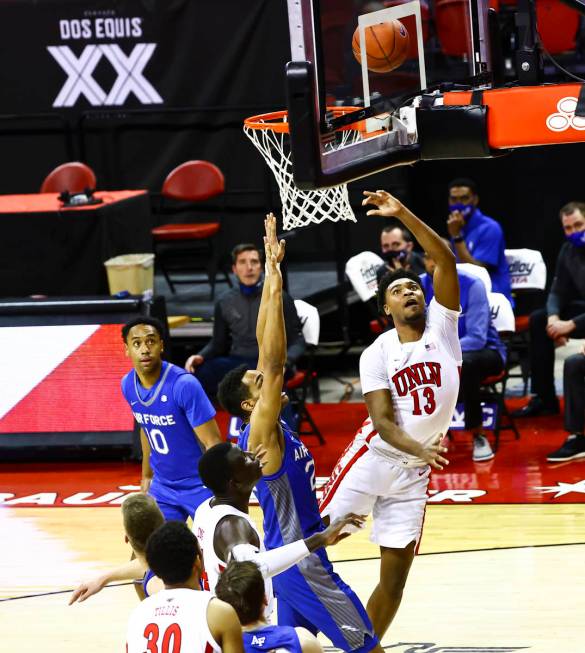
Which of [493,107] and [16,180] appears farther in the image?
[16,180]

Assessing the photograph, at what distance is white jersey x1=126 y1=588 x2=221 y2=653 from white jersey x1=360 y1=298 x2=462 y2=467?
196 cm

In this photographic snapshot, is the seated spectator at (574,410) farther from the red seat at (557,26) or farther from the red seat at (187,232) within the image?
the red seat at (187,232)

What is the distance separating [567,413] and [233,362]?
8.40 feet

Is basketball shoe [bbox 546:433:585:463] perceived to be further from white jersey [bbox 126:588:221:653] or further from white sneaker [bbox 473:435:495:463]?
white jersey [bbox 126:588:221:653]

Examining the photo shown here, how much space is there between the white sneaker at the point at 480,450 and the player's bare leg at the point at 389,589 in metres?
3.57

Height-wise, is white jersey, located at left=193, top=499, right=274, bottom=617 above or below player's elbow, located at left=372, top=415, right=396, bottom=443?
below

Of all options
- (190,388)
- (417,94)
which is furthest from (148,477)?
(417,94)

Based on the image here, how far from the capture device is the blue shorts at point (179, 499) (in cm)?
694

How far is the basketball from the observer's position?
605 cm

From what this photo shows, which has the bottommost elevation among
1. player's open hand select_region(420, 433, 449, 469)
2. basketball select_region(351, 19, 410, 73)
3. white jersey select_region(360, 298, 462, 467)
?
player's open hand select_region(420, 433, 449, 469)

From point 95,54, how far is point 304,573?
9126 millimetres

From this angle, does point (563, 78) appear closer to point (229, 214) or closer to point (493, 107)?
point (229, 214)

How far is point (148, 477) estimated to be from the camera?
23.8ft

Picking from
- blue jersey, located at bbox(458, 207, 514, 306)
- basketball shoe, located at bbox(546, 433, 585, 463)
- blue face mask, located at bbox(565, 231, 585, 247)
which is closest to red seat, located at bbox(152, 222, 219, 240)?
blue jersey, located at bbox(458, 207, 514, 306)
